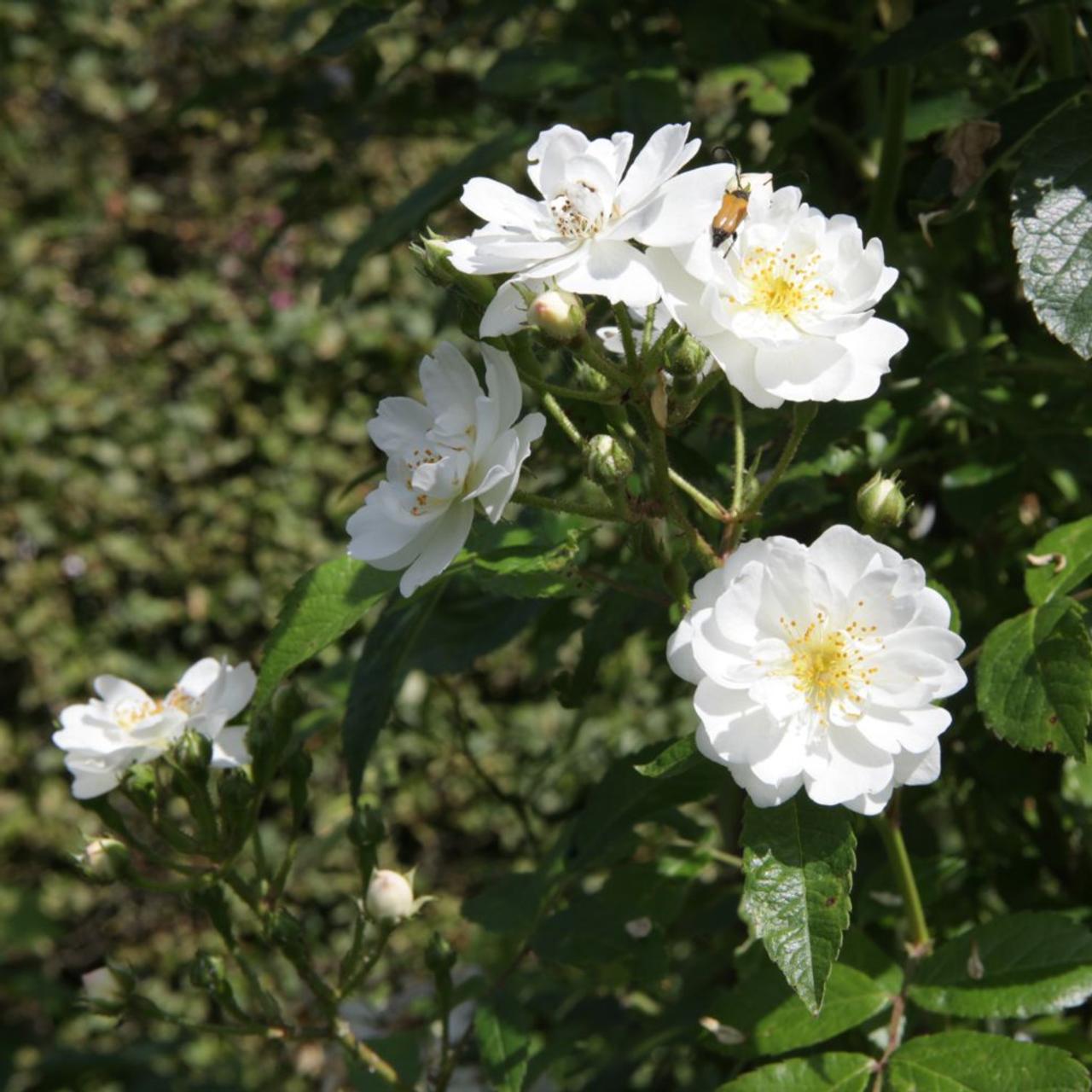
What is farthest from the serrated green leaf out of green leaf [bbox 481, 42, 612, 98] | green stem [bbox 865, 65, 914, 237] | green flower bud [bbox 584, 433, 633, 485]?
green leaf [bbox 481, 42, 612, 98]

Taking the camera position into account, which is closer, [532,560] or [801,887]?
[801,887]

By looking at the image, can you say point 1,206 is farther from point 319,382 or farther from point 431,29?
point 431,29

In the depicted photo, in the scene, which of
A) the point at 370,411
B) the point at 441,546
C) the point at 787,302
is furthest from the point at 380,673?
the point at 370,411

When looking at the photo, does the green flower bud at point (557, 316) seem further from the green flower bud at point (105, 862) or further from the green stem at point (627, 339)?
the green flower bud at point (105, 862)

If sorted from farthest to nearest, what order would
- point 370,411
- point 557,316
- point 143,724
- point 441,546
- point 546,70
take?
point 370,411 < point 546,70 < point 143,724 < point 441,546 < point 557,316

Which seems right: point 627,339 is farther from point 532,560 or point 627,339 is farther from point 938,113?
point 938,113

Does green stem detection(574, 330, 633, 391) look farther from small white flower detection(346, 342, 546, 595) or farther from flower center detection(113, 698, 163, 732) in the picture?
flower center detection(113, 698, 163, 732)

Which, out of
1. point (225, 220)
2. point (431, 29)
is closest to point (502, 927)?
point (431, 29)
